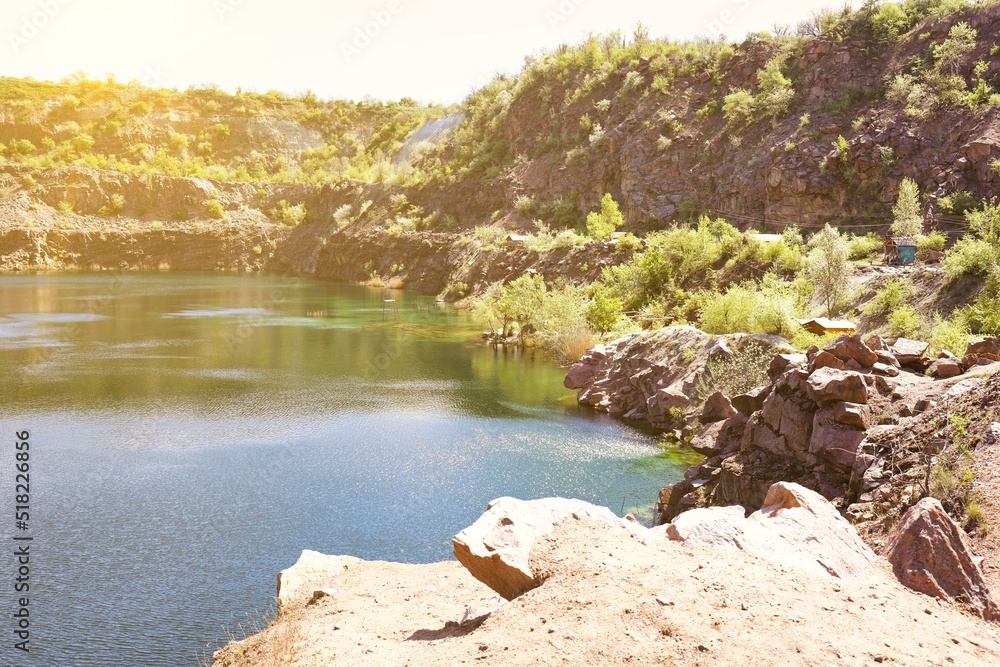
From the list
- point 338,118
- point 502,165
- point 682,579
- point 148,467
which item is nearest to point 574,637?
point 682,579

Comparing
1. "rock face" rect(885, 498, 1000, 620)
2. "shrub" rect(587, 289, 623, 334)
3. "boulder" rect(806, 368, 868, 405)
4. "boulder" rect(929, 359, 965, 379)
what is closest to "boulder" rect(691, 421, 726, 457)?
"boulder" rect(806, 368, 868, 405)

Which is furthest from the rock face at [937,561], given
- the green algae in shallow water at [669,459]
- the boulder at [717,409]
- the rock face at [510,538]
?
the boulder at [717,409]

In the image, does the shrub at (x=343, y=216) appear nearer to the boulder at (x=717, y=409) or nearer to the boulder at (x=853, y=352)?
the boulder at (x=717, y=409)

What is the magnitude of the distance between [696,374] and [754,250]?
1800cm

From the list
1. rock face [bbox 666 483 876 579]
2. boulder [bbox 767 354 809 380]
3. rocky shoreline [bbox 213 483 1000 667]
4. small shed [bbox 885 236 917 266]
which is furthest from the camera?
small shed [bbox 885 236 917 266]

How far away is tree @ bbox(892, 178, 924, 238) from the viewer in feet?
137

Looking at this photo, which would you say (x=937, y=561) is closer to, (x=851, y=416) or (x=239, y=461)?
(x=851, y=416)

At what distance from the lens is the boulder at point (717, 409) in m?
24.8

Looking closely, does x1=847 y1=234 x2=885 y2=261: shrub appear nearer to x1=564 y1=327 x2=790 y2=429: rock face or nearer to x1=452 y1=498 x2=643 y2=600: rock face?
x1=564 y1=327 x2=790 y2=429: rock face

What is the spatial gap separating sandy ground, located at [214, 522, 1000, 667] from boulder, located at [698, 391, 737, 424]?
14514mm

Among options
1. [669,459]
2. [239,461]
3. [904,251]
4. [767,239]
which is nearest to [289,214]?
[767,239]

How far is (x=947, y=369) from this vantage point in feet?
61.9

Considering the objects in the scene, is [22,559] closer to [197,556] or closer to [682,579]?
[197,556]

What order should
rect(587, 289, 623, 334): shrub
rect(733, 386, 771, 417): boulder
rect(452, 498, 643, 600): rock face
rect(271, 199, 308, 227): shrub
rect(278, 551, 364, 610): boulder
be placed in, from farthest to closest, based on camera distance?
rect(271, 199, 308, 227): shrub
rect(587, 289, 623, 334): shrub
rect(733, 386, 771, 417): boulder
rect(278, 551, 364, 610): boulder
rect(452, 498, 643, 600): rock face
